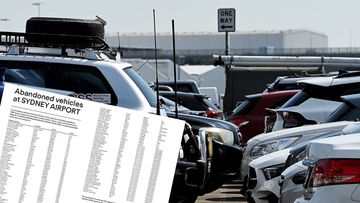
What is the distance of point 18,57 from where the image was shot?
8727mm

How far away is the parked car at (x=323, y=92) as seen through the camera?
11.8 meters

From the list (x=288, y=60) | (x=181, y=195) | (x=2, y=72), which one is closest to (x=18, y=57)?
(x=2, y=72)

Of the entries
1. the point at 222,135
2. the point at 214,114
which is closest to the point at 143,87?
the point at 222,135

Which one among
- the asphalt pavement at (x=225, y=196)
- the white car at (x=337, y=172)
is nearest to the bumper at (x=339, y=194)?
the white car at (x=337, y=172)

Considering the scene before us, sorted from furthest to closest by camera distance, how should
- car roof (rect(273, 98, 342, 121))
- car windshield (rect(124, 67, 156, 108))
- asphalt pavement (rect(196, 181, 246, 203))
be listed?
car roof (rect(273, 98, 342, 121)) → asphalt pavement (rect(196, 181, 246, 203)) → car windshield (rect(124, 67, 156, 108))

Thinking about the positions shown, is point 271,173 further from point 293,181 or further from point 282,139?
point 282,139

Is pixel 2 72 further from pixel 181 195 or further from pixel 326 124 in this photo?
pixel 326 124

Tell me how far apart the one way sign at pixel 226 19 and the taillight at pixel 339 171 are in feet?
53.3

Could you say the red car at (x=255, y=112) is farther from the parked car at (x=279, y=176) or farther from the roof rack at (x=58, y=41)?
the roof rack at (x=58, y=41)

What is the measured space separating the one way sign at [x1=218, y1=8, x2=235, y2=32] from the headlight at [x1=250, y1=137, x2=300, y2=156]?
430 inches

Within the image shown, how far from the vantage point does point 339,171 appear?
5.18 m

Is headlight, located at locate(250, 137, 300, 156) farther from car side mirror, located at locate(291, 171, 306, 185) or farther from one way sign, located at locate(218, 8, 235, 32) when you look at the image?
one way sign, located at locate(218, 8, 235, 32)

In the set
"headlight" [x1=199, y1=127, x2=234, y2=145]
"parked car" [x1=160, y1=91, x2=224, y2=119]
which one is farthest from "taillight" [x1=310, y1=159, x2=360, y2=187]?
"parked car" [x1=160, y1=91, x2=224, y2=119]

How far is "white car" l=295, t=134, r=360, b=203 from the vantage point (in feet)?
16.9
